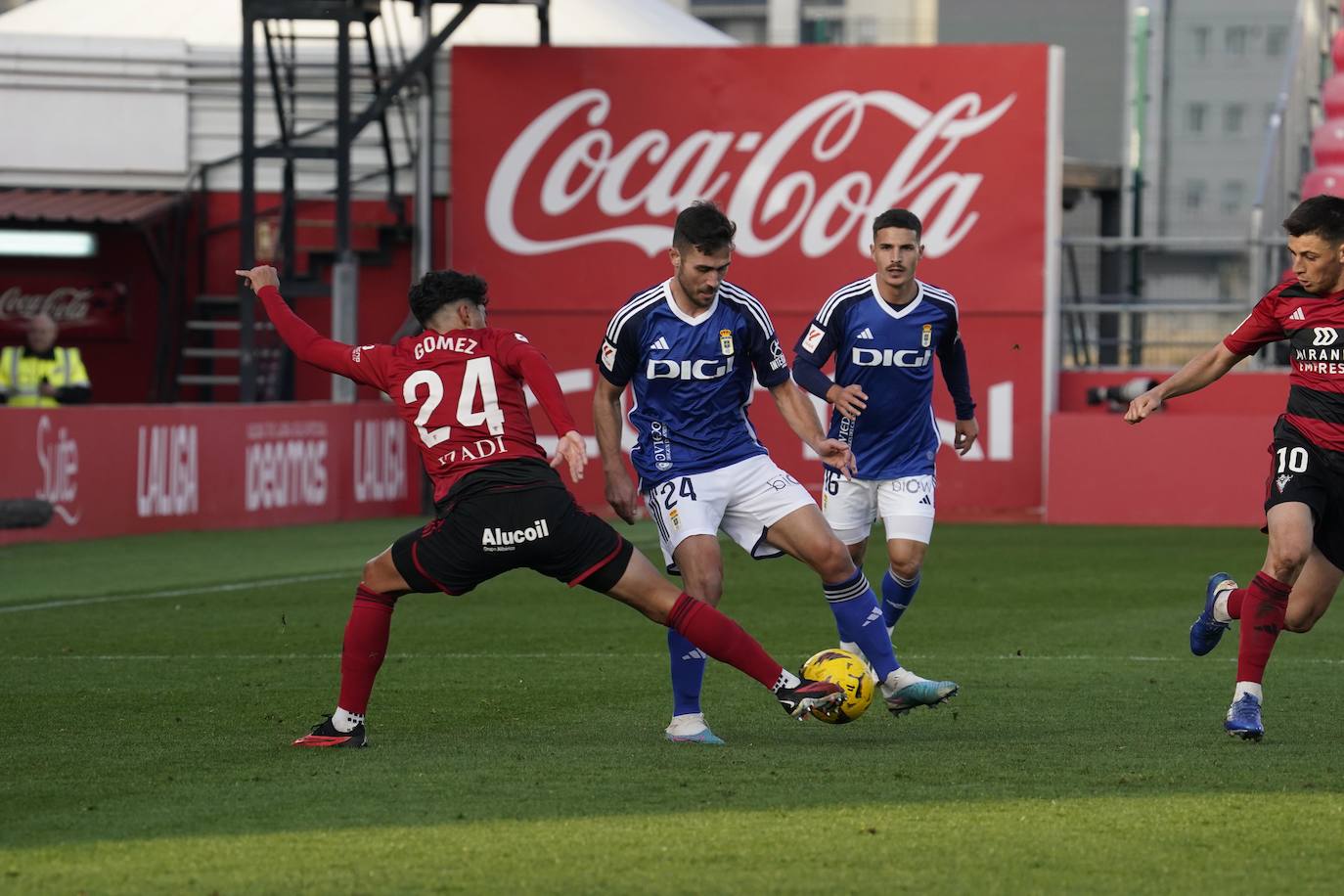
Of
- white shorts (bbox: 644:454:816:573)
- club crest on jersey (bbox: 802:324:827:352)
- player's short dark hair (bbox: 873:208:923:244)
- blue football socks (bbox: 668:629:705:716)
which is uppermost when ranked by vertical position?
player's short dark hair (bbox: 873:208:923:244)

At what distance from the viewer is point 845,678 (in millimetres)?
7715

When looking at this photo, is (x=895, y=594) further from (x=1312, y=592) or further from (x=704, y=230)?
(x=704, y=230)

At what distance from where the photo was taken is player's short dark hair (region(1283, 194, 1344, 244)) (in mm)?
7754

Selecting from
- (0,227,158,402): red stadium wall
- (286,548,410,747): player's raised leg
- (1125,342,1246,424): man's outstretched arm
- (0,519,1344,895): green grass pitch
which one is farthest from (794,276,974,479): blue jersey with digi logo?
(0,227,158,402): red stadium wall

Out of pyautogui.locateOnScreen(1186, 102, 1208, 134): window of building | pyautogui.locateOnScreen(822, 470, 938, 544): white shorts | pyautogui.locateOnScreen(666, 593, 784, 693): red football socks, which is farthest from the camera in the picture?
pyautogui.locateOnScreen(1186, 102, 1208, 134): window of building

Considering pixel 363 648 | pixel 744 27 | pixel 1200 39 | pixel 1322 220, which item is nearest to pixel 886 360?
pixel 1322 220

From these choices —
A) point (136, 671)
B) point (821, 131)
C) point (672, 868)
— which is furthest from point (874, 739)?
point (821, 131)

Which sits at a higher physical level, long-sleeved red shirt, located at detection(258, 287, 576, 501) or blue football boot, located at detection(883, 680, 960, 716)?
long-sleeved red shirt, located at detection(258, 287, 576, 501)

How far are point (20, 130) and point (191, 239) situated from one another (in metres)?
2.32

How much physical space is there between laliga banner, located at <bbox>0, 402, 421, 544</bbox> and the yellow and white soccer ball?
11.0m

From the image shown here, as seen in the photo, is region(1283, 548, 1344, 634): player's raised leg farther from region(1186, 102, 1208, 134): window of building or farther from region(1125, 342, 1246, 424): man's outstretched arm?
region(1186, 102, 1208, 134): window of building

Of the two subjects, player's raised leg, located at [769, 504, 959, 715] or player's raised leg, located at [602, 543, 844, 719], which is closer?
player's raised leg, located at [602, 543, 844, 719]

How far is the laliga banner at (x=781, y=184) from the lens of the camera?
2309cm

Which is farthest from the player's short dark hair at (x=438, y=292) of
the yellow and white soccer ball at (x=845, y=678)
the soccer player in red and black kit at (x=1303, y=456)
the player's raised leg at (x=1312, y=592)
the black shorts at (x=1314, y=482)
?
the player's raised leg at (x=1312, y=592)
